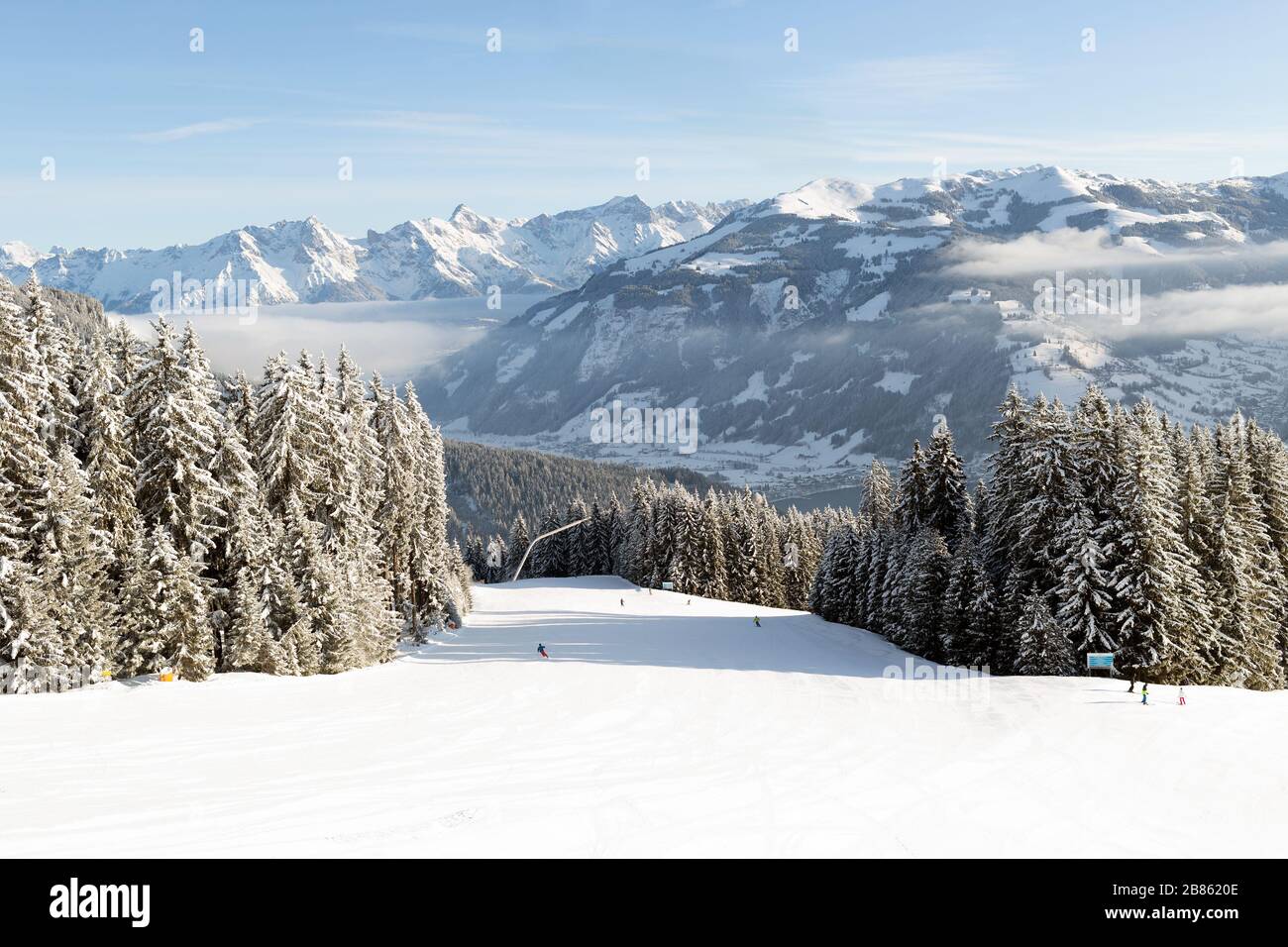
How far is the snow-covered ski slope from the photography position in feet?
42.3

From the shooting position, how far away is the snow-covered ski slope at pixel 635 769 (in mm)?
12883

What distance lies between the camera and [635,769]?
17969 mm

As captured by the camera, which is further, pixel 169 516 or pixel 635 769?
pixel 169 516

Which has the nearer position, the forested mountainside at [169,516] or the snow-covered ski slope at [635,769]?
the snow-covered ski slope at [635,769]

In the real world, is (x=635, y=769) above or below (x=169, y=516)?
below

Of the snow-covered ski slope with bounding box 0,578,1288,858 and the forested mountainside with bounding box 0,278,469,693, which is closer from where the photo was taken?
the snow-covered ski slope with bounding box 0,578,1288,858

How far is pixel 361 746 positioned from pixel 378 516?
29.8 metres
